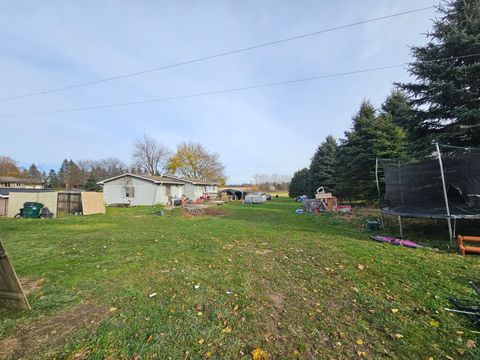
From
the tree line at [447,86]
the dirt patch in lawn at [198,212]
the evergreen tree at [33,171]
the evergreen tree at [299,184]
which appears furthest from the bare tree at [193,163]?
the evergreen tree at [33,171]

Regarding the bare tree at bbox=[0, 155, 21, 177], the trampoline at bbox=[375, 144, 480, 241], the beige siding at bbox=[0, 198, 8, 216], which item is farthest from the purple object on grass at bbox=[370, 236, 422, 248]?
the bare tree at bbox=[0, 155, 21, 177]

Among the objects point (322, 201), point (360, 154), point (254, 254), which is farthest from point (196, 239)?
point (360, 154)

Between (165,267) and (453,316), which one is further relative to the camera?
(165,267)

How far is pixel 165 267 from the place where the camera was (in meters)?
5.14

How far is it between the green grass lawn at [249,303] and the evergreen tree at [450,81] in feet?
19.1

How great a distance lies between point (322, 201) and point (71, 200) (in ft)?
59.9

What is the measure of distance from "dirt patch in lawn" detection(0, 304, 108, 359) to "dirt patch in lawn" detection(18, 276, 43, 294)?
1.32 m

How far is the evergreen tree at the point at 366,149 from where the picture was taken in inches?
719

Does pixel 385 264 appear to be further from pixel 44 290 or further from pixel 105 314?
pixel 44 290

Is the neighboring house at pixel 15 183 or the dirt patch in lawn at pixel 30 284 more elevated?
the neighboring house at pixel 15 183

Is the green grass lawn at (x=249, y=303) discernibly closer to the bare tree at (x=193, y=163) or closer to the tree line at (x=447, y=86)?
the tree line at (x=447, y=86)

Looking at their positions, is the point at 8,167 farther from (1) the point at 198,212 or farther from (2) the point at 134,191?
(1) the point at 198,212

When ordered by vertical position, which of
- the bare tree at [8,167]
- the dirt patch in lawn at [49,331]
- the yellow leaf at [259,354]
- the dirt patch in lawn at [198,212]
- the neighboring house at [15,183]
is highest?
the bare tree at [8,167]

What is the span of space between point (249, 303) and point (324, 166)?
28.7 m
